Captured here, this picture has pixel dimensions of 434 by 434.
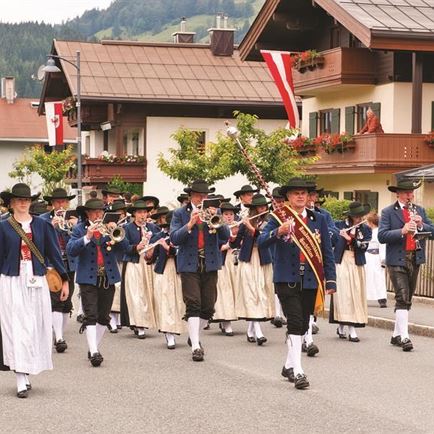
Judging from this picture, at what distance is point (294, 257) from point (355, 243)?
4.51 meters

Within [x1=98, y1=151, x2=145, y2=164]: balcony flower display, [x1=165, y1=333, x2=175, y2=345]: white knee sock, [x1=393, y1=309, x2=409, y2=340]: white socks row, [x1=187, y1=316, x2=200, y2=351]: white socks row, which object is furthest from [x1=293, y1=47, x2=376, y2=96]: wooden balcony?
[x1=187, y1=316, x2=200, y2=351]: white socks row

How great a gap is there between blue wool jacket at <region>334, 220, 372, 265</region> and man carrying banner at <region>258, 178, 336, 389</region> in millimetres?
4124

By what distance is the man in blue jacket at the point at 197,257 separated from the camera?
1449 cm

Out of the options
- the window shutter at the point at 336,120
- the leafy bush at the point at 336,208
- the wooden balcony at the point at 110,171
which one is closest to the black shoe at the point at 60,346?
the leafy bush at the point at 336,208

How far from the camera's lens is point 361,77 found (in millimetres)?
38219

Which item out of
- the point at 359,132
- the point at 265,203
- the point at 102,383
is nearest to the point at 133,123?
the point at 359,132

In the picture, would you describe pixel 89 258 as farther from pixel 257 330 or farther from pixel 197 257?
pixel 257 330

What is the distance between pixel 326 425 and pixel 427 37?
26469 millimetres

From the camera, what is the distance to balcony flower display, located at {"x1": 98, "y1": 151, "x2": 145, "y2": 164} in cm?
5344

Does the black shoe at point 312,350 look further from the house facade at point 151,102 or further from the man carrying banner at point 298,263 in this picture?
the house facade at point 151,102

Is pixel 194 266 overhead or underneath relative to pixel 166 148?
underneath

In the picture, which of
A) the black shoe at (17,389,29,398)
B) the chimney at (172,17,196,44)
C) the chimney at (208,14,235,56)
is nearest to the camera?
the black shoe at (17,389,29,398)

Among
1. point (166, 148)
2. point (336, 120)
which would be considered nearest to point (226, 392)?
point (336, 120)

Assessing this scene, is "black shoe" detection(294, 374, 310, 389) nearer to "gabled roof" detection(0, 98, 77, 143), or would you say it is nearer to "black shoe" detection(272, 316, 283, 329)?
"black shoe" detection(272, 316, 283, 329)
